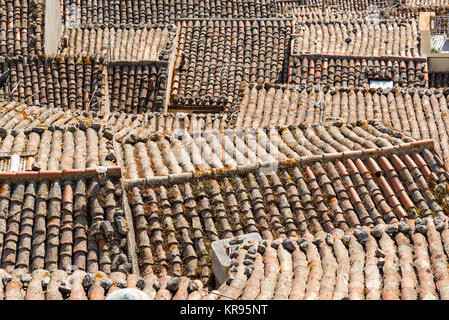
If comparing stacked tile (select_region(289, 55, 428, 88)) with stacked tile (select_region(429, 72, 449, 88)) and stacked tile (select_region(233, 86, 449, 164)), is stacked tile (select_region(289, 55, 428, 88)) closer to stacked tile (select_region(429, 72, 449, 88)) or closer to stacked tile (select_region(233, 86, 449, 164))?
stacked tile (select_region(429, 72, 449, 88))

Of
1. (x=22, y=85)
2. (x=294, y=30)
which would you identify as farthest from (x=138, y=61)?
(x=294, y=30)

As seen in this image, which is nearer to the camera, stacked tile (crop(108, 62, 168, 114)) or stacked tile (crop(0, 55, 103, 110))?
Answer: stacked tile (crop(0, 55, 103, 110))

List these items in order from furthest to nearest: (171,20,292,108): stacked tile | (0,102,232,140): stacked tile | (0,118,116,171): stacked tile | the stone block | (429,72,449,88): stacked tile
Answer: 1. (171,20,292,108): stacked tile
2. (429,72,449,88): stacked tile
3. (0,102,232,140): stacked tile
4. (0,118,116,171): stacked tile
5. the stone block

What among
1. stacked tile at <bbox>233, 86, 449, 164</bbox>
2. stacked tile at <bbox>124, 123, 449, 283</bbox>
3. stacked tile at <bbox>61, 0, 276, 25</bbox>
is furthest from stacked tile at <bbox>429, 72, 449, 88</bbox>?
stacked tile at <bbox>124, 123, 449, 283</bbox>

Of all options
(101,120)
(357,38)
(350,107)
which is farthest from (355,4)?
(101,120)

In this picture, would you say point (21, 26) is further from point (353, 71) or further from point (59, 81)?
point (353, 71)

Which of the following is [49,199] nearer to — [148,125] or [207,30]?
[148,125]

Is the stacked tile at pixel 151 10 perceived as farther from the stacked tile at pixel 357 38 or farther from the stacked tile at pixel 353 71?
the stacked tile at pixel 353 71
